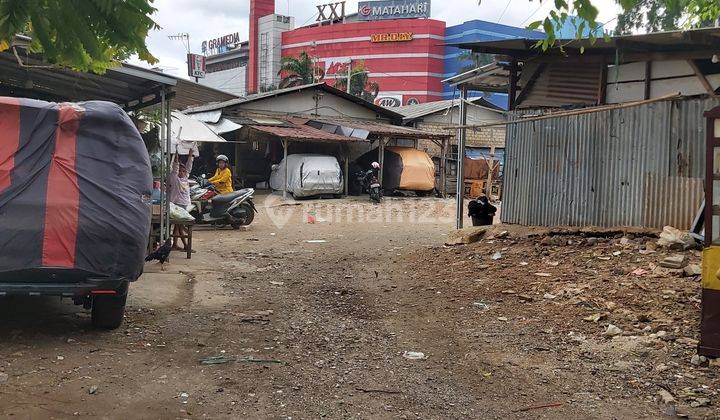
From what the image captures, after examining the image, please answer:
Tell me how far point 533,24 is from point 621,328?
304 centimetres

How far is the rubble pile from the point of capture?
470 cm

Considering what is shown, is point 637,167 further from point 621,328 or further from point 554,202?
point 621,328

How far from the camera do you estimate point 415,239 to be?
13.3 meters

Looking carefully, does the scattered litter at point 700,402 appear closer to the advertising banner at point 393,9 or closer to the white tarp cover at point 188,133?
the white tarp cover at point 188,133

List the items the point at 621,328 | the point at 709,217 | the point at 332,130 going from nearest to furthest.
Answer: the point at 709,217
the point at 621,328
the point at 332,130

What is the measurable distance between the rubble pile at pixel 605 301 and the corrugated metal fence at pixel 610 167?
0.43 metres

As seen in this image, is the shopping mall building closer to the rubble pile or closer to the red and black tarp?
the rubble pile

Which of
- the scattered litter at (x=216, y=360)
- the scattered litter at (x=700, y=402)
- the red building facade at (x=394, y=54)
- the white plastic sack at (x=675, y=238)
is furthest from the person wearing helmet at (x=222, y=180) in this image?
the red building facade at (x=394, y=54)

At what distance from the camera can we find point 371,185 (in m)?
22.5

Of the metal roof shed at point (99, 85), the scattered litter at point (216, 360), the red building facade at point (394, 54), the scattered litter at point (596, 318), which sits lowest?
the scattered litter at point (216, 360)

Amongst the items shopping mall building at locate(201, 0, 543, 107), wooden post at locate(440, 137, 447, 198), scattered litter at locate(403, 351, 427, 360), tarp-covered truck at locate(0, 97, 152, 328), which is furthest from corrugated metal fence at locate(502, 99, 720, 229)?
shopping mall building at locate(201, 0, 543, 107)

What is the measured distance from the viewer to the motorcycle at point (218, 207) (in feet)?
46.5

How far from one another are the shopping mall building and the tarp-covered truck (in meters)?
55.3

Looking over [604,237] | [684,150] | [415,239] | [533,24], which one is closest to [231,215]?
[415,239]
